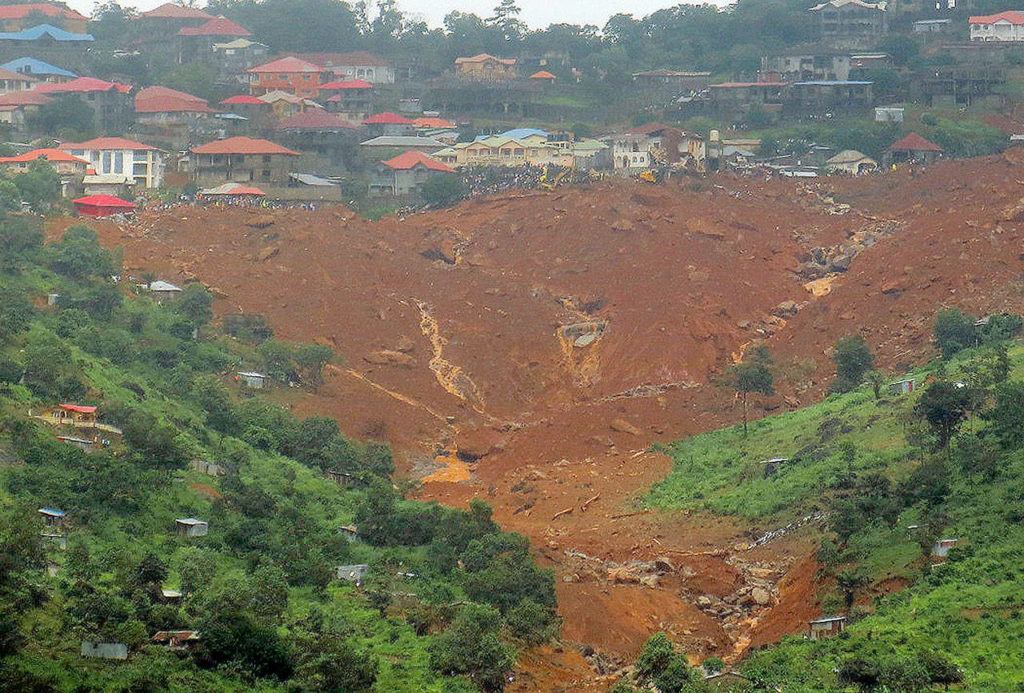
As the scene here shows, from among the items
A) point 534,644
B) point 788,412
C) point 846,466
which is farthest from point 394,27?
point 534,644

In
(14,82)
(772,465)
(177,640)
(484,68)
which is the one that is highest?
(484,68)

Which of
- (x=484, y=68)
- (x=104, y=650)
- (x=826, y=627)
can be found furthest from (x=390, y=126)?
(x=104, y=650)

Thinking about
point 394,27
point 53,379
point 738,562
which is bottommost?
point 738,562

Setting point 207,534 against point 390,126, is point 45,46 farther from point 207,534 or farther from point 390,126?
point 207,534

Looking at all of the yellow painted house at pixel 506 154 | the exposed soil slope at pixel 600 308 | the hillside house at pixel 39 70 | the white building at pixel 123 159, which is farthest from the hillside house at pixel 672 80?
the white building at pixel 123 159

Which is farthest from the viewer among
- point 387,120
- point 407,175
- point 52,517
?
point 387,120

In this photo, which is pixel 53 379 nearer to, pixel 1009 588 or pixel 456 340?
pixel 456 340
